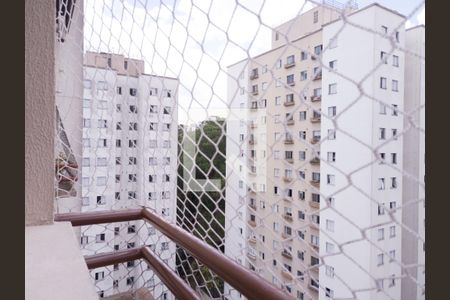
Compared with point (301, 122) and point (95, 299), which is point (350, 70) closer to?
point (301, 122)

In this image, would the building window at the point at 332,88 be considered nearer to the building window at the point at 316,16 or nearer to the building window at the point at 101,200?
the building window at the point at 316,16

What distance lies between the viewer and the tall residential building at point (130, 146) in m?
0.96

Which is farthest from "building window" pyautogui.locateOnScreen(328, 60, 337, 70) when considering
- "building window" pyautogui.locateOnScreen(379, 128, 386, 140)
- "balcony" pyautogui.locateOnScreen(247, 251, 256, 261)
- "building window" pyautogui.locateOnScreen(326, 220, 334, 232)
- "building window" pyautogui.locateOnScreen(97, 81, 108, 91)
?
"building window" pyautogui.locateOnScreen(97, 81, 108, 91)

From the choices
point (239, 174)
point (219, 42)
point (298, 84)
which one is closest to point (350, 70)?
point (298, 84)

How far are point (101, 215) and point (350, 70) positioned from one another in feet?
1.99

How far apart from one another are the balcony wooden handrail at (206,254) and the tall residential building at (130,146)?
0.40ft

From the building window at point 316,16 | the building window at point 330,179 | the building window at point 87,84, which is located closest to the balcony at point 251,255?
the building window at point 330,179

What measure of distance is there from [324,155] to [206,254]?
0.83ft

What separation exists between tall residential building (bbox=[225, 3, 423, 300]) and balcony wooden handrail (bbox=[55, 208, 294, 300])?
0.31ft

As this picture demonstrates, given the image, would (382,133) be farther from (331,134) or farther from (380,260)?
(380,260)

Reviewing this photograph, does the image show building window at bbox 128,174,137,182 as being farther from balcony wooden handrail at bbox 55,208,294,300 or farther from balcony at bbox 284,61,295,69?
balcony at bbox 284,61,295,69

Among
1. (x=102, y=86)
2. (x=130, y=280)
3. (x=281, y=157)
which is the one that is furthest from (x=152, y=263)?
(x=102, y=86)

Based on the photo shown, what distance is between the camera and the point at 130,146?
3.61 ft

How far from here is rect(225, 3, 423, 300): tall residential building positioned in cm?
40
